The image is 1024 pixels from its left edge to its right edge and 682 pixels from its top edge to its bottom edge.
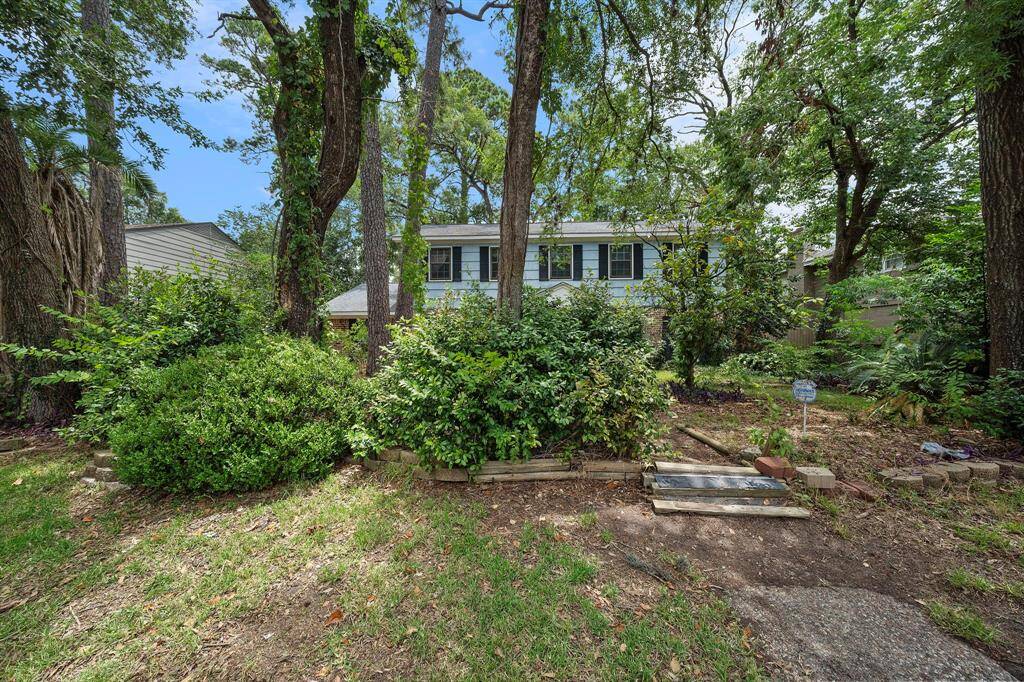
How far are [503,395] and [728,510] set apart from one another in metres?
1.89

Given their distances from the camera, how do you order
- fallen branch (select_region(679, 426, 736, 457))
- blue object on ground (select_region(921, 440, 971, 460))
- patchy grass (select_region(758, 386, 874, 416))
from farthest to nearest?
patchy grass (select_region(758, 386, 874, 416))
fallen branch (select_region(679, 426, 736, 457))
blue object on ground (select_region(921, 440, 971, 460))

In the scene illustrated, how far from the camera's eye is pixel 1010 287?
14.1ft

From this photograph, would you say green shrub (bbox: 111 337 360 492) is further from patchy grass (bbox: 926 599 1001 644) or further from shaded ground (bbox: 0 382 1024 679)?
patchy grass (bbox: 926 599 1001 644)

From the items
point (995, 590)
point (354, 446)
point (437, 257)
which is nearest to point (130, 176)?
point (354, 446)

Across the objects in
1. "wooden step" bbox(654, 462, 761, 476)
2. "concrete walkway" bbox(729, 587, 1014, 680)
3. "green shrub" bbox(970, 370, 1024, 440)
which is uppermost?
"green shrub" bbox(970, 370, 1024, 440)

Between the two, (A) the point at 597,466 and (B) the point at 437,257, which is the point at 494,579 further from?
(B) the point at 437,257

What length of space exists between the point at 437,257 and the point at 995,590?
13054mm

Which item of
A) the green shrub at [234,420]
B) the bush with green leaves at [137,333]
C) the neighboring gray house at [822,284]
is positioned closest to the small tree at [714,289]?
the neighboring gray house at [822,284]

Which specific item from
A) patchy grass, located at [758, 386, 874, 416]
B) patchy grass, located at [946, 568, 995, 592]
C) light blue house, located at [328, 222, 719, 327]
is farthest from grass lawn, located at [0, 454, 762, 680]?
light blue house, located at [328, 222, 719, 327]

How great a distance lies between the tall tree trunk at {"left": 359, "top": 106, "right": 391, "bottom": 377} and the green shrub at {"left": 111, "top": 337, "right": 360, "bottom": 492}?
311cm

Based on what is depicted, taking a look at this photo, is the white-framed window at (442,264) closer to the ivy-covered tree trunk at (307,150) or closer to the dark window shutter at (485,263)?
the dark window shutter at (485,263)

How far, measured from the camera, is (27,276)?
4.25m

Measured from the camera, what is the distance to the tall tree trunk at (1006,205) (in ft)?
13.7

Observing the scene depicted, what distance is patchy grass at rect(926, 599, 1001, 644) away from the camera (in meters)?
1.78
